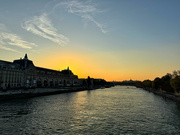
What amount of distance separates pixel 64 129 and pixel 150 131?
1514 cm

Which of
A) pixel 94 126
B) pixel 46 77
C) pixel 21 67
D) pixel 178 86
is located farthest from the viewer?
pixel 46 77

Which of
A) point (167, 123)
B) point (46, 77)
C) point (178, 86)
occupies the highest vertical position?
point (46, 77)

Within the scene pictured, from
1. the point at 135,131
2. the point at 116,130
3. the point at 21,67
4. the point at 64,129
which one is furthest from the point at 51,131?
the point at 21,67

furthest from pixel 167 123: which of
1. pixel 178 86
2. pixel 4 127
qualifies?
pixel 178 86

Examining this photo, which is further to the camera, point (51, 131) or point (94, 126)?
point (94, 126)

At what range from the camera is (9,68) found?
379 ft

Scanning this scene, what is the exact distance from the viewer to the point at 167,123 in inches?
1152

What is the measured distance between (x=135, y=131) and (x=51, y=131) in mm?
14434

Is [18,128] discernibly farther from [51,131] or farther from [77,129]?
[77,129]

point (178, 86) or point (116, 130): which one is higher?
point (178, 86)

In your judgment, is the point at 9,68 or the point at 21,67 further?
the point at 21,67

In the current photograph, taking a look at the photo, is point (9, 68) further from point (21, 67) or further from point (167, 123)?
point (167, 123)

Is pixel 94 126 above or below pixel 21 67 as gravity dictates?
below

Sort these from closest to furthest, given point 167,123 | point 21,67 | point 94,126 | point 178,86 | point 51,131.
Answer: point 51,131 → point 94,126 → point 167,123 → point 178,86 → point 21,67
